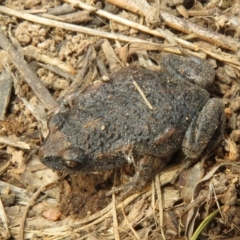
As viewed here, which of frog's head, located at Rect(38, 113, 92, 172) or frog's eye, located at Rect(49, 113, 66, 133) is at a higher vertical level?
frog's eye, located at Rect(49, 113, 66, 133)

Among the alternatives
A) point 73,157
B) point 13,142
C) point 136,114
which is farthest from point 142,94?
point 13,142

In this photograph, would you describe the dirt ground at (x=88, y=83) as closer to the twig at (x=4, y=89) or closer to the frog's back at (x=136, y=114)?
the twig at (x=4, y=89)

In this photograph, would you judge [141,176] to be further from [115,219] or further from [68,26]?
[68,26]

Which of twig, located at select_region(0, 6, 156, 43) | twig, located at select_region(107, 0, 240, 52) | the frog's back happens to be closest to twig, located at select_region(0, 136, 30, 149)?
the frog's back

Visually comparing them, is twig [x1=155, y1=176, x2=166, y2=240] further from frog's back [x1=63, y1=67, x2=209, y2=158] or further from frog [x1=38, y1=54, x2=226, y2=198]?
frog's back [x1=63, y1=67, x2=209, y2=158]

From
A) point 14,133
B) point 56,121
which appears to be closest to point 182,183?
point 56,121
